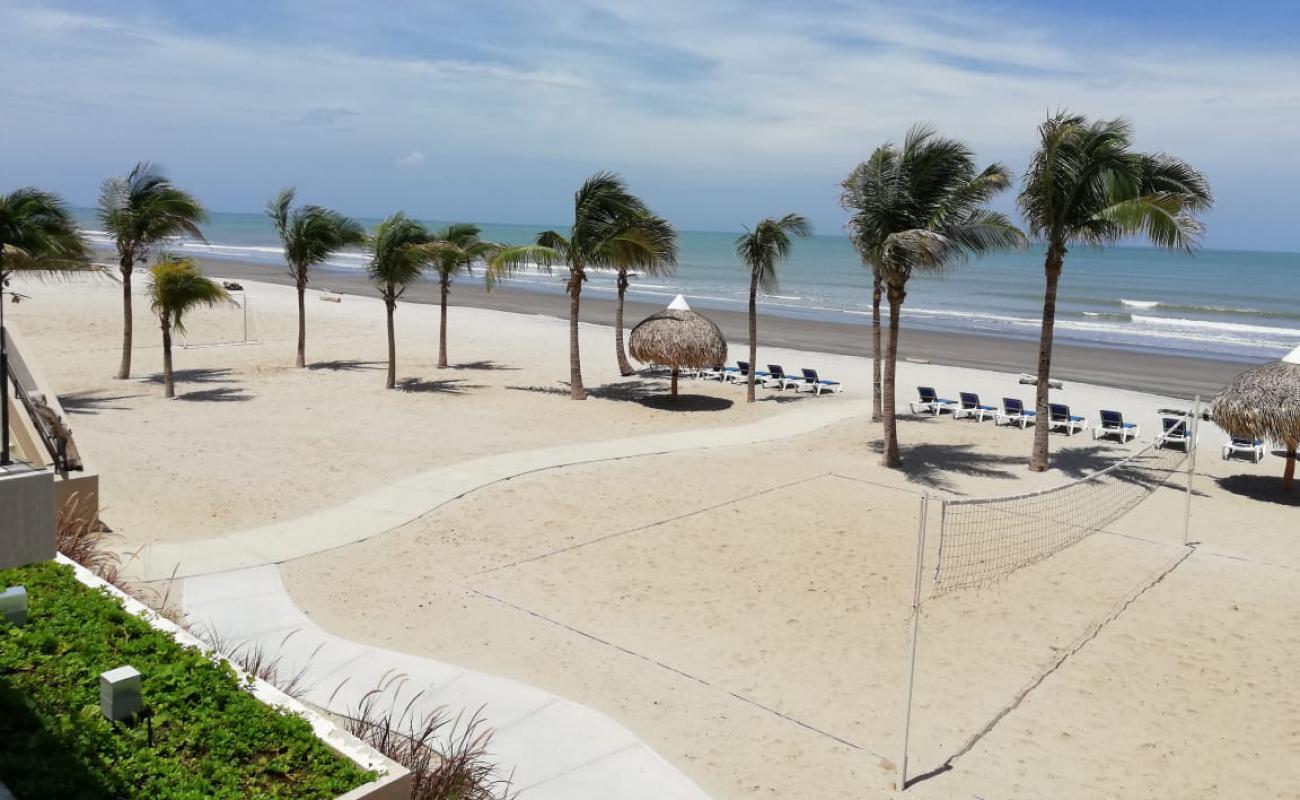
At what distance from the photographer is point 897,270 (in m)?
16.0

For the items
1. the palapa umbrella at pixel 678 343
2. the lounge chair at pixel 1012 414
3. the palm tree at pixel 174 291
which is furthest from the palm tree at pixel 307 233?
the lounge chair at pixel 1012 414

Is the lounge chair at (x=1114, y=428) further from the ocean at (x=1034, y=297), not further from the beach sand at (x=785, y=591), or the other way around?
the ocean at (x=1034, y=297)

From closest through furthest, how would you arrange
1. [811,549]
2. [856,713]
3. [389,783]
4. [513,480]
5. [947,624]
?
[389,783] < [856,713] < [947,624] < [811,549] < [513,480]

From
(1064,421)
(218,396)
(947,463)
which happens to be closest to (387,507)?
(947,463)

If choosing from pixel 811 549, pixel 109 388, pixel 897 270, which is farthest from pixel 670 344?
pixel 109 388

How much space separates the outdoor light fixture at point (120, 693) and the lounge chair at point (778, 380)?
68.3ft

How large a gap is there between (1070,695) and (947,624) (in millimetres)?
1649

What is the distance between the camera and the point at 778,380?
25641 mm

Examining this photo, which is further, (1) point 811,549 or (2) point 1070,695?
(1) point 811,549

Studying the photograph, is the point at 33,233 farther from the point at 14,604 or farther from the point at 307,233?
the point at 14,604

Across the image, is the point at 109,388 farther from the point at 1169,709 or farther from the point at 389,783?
the point at 1169,709

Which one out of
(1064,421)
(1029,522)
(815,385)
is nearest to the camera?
(1029,522)

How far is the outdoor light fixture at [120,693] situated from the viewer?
5363 millimetres

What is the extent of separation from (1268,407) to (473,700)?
1388cm
